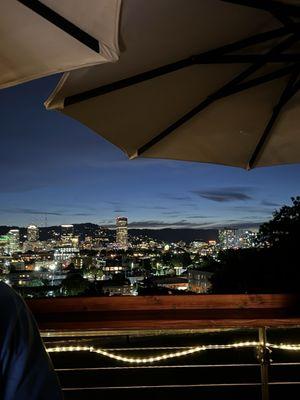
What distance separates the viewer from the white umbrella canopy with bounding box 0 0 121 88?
144cm

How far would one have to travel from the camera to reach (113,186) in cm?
7069

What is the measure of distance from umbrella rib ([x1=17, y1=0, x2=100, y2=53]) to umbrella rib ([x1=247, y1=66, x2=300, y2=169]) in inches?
62.6

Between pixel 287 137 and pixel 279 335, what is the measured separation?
25314 mm

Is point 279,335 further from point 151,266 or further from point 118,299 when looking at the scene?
point 151,266

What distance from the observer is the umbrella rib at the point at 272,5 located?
6.37 ft

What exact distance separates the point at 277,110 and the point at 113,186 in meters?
68.1

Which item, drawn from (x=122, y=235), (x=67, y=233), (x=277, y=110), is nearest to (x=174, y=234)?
(x=122, y=235)

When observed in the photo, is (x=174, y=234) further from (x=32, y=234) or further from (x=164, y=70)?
(x=164, y=70)

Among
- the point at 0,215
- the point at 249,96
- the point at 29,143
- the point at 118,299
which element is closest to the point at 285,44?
the point at 249,96

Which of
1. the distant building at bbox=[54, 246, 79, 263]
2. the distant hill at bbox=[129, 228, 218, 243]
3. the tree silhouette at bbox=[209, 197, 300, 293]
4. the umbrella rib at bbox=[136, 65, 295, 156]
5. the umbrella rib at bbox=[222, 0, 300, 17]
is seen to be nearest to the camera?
the umbrella rib at bbox=[222, 0, 300, 17]

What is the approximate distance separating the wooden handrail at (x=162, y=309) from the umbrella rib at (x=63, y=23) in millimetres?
1507

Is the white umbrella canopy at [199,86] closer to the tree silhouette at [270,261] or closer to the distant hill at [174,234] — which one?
the tree silhouette at [270,261]

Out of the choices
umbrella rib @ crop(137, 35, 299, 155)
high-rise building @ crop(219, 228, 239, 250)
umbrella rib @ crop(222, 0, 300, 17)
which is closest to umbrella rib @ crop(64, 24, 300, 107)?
umbrella rib @ crop(137, 35, 299, 155)

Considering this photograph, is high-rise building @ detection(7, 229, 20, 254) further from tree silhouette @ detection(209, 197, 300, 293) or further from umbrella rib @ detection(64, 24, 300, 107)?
umbrella rib @ detection(64, 24, 300, 107)
